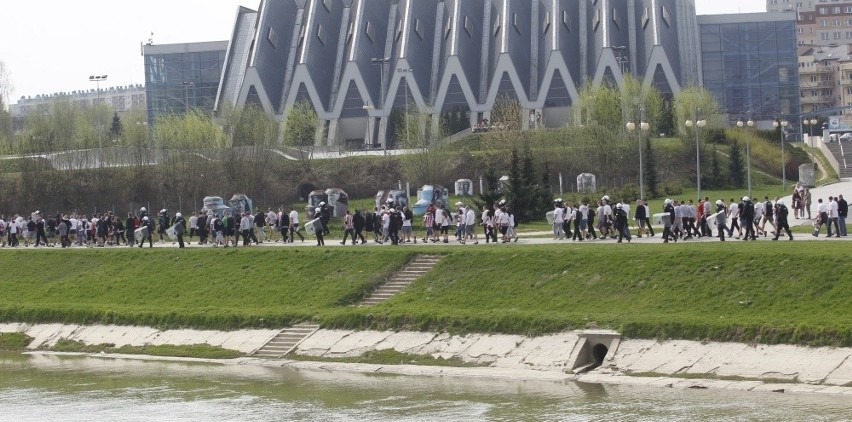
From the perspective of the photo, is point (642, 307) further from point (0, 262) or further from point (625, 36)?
point (625, 36)

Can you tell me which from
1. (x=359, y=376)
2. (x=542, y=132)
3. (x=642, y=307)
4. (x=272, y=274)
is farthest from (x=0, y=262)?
(x=542, y=132)

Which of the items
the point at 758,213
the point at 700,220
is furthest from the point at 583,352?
the point at 758,213

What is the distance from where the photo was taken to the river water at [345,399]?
23.8 meters

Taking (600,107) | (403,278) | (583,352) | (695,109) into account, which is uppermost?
(600,107)

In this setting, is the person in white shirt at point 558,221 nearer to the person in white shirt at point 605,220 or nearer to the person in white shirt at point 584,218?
the person in white shirt at point 584,218

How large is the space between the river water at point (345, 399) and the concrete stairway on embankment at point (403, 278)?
4.57 meters

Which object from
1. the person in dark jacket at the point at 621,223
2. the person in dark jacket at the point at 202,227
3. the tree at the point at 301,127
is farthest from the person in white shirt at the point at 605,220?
the tree at the point at 301,127

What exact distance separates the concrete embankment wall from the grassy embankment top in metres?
0.33

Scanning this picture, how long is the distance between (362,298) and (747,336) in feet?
37.2

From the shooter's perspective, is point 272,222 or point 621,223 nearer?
point 621,223

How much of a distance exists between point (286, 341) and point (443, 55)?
71.5 metres

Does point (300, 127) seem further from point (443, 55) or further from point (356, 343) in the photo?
point (356, 343)

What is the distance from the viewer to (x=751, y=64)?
100 m

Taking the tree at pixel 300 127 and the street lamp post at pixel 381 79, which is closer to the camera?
the tree at pixel 300 127
